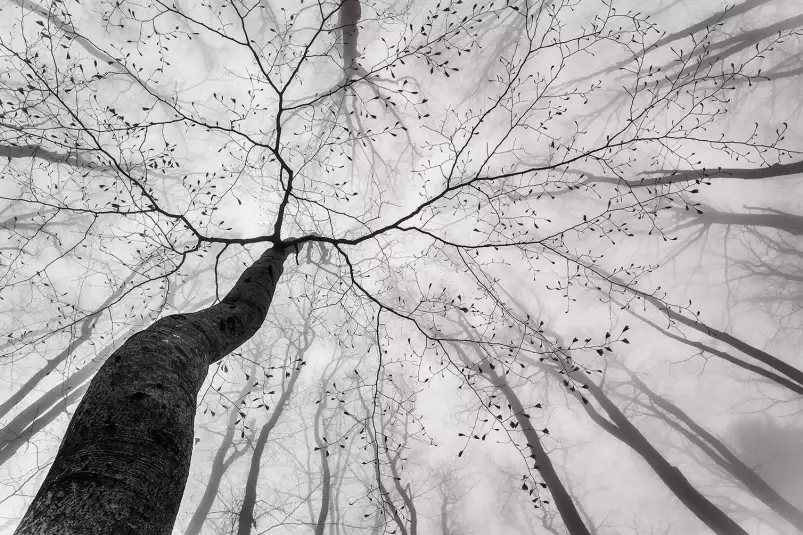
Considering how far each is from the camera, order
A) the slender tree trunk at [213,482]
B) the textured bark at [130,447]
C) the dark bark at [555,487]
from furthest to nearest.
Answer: the slender tree trunk at [213,482], the dark bark at [555,487], the textured bark at [130,447]

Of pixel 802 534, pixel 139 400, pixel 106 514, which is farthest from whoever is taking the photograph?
pixel 802 534

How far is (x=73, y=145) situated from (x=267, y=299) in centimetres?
192

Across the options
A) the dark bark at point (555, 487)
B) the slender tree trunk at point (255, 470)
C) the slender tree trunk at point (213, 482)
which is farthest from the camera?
the slender tree trunk at point (213, 482)

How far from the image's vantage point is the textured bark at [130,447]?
104cm

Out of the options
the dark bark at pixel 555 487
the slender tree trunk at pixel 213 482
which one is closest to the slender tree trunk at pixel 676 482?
the dark bark at pixel 555 487

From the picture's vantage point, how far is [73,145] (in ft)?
9.71

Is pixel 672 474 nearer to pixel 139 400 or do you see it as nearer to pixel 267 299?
pixel 267 299

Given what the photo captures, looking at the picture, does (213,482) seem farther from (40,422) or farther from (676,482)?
(676,482)

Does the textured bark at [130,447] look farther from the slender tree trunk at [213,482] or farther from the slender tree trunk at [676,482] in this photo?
the slender tree trunk at [213,482]

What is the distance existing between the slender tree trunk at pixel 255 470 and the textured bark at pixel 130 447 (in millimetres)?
5091

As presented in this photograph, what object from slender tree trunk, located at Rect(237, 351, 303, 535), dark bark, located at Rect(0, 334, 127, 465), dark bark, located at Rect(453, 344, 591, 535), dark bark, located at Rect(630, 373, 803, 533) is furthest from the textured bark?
dark bark, located at Rect(630, 373, 803, 533)

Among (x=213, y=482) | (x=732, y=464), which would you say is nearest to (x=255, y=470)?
(x=213, y=482)

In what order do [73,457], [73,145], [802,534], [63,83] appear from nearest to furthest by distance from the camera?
[73,457] → [73,145] → [63,83] → [802,534]

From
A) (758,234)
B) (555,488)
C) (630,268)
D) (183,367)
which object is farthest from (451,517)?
(183,367)
